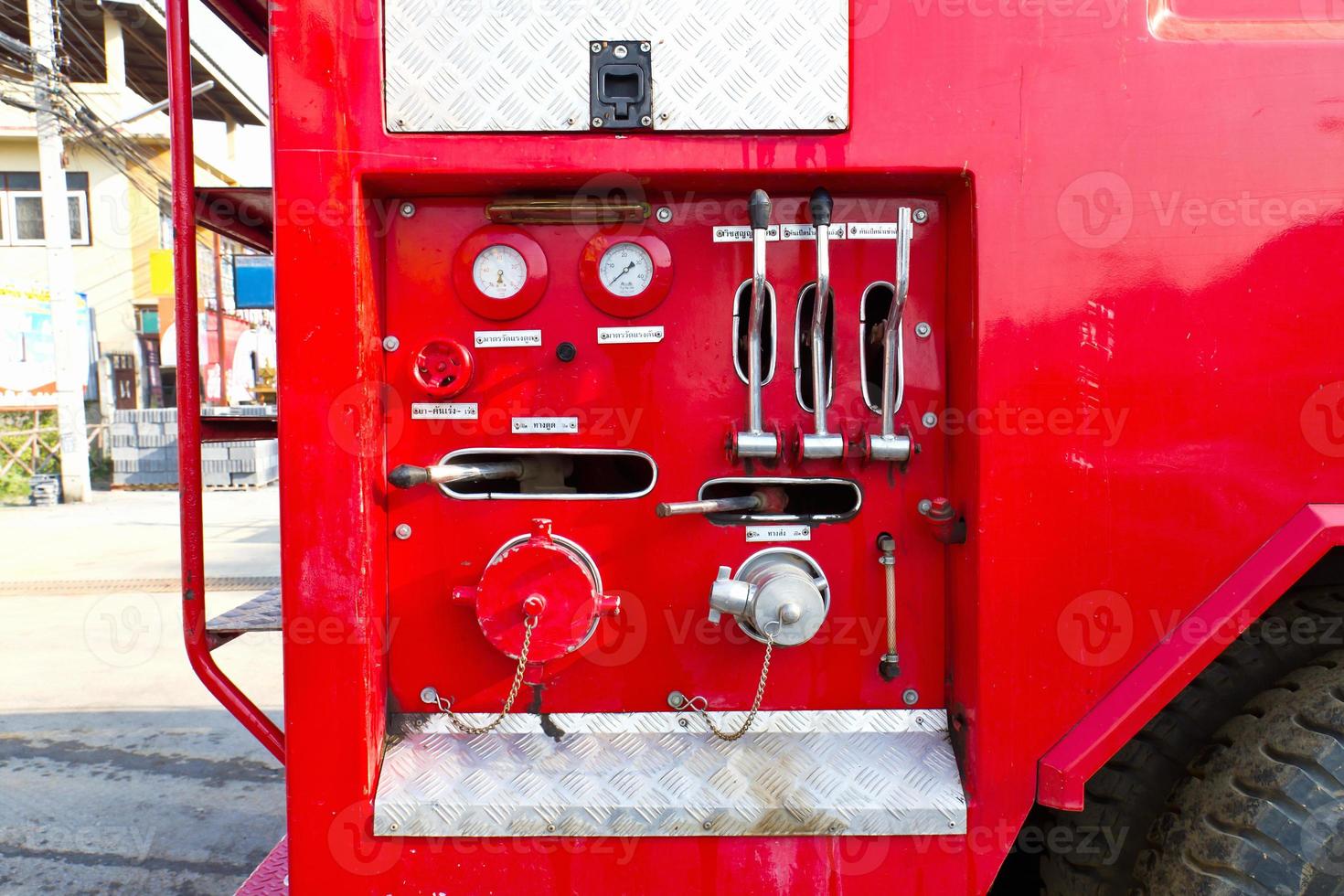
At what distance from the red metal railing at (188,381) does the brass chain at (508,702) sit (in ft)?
1.12

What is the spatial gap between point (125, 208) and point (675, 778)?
24.4 meters

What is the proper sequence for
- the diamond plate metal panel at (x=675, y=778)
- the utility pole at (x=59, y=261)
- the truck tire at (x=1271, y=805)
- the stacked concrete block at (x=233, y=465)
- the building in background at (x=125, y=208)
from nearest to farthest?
the truck tire at (x=1271, y=805), the diamond plate metal panel at (x=675, y=778), the utility pole at (x=59, y=261), the stacked concrete block at (x=233, y=465), the building in background at (x=125, y=208)

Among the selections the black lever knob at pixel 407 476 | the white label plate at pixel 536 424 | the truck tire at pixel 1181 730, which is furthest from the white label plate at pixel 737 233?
the truck tire at pixel 1181 730

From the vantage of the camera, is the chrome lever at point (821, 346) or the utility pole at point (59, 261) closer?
the chrome lever at point (821, 346)

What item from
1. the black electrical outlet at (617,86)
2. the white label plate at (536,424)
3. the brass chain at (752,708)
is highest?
the black electrical outlet at (617,86)

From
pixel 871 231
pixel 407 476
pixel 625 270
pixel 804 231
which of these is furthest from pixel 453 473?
pixel 871 231

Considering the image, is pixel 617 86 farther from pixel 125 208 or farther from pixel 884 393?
pixel 125 208

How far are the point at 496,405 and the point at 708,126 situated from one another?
0.71 m

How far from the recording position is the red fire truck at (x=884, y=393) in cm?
157

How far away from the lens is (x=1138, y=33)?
1.57 metres

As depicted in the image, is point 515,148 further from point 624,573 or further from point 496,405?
point 624,573

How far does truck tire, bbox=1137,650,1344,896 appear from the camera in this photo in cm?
150

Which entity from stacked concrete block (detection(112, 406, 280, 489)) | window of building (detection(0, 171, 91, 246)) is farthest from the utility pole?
window of building (detection(0, 171, 91, 246))

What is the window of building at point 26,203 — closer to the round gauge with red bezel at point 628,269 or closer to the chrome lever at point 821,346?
the round gauge with red bezel at point 628,269
